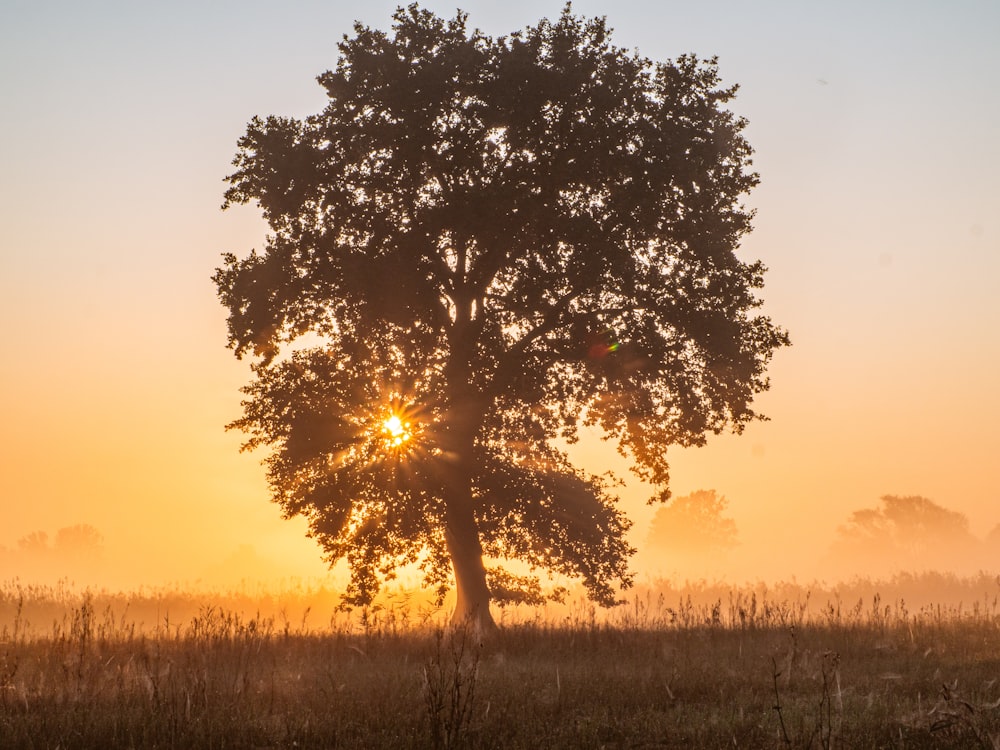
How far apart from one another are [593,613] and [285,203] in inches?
443

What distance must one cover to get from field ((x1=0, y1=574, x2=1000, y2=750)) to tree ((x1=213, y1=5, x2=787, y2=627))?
114 inches

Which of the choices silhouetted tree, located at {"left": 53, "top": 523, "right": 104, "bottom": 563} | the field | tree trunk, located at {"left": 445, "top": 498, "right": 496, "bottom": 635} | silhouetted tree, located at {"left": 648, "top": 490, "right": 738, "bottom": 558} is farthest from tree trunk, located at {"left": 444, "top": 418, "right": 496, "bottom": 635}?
silhouetted tree, located at {"left": 53, "top": 523, "right": 104, "bottom": 563}

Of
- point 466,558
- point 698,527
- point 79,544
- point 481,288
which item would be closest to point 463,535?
point 466,558

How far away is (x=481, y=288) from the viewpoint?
20.6 meters

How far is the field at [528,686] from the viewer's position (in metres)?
7.71

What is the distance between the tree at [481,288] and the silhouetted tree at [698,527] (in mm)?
98648

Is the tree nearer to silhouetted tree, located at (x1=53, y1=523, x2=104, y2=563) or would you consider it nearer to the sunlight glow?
the sunlight glow

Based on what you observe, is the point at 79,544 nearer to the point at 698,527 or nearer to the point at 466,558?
the point at 698,527

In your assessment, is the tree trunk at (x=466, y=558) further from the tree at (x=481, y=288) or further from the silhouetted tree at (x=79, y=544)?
the silhouetted tree at (x=79, y=544)

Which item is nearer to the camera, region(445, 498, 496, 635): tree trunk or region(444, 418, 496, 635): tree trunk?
region(444, 418, 496, 635): tree trunk

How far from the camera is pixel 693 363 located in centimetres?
2022

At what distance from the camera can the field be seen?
771 cm

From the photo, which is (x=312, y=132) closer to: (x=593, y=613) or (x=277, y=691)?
(x=593, y=613)

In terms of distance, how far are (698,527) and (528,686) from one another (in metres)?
110
